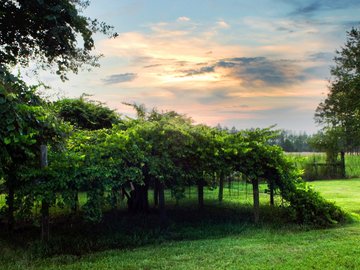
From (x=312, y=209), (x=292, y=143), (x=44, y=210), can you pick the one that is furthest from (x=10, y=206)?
(x=292, y=143)

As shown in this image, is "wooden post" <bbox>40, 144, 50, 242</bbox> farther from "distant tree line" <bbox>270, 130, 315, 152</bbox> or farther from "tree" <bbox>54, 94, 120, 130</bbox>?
"distant tree line" <bbox>270, 130, 315, 152</bbox>

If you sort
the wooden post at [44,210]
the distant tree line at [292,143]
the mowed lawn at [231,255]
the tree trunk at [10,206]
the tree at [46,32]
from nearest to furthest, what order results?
the mowed lawn at [231,255] → the wooden post at [44,210] → the tree trunk at [10,206] → the tree at [46,32] → the distant tree line at [292,143]

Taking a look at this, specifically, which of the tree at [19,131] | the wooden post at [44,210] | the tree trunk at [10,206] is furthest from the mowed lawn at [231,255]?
the tree at [19,131]

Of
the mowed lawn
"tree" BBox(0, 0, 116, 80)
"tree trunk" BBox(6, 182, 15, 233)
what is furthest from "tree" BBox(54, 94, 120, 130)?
the mowed lawn

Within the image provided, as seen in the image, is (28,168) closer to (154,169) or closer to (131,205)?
(154,169)

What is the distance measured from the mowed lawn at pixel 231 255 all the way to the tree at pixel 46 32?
434 inches

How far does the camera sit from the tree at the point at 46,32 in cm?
1739

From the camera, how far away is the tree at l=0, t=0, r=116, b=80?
1739cm

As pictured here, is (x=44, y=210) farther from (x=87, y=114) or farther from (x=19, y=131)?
(x=87, y=114)

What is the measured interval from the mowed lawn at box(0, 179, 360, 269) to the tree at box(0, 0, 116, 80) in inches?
434

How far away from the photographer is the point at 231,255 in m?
8.78

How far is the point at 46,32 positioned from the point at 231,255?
1407 centimetres

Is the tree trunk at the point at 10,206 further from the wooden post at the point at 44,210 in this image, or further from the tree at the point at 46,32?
the tree at the point at 46,32

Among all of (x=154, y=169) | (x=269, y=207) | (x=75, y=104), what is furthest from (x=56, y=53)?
(x=269, y=207)
